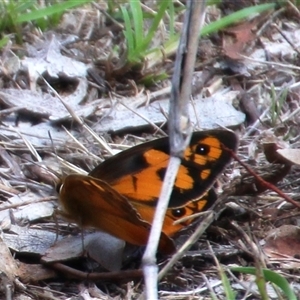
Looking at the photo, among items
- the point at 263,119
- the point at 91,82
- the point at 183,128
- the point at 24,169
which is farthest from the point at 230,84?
the point at 183,128

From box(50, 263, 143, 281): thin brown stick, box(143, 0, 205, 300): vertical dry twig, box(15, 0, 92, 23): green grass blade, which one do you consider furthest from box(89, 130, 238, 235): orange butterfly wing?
box(15, 0, 92, 23): green grass blade

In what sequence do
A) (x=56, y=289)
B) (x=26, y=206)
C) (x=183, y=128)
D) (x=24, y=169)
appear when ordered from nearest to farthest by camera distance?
1. (x=183, y=128)
2. (x=56, y=289)
3. (x=26, y=206)
4. (x=24, y=169)

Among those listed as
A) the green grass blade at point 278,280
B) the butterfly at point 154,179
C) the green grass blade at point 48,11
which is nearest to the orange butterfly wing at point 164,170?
the butterfly at point 154,179

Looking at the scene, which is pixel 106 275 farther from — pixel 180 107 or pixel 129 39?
pixel 129 39

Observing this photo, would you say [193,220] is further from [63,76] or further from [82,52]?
[82,52]

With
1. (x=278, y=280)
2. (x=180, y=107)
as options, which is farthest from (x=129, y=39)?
(x=180, y=107)

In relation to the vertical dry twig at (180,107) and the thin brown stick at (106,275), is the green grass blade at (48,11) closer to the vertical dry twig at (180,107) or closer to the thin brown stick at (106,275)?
the thin brown stick at (106,275)
